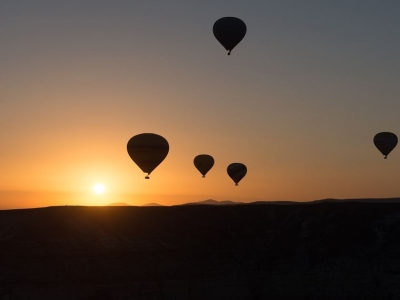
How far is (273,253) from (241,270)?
4809mm

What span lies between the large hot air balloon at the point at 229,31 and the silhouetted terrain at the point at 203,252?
17.9 metres

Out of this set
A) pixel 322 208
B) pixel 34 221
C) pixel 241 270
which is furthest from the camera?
pixel 322 208

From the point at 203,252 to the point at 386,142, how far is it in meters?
27.1

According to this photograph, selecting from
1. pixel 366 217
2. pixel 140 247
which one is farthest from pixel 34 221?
pixel 366 217

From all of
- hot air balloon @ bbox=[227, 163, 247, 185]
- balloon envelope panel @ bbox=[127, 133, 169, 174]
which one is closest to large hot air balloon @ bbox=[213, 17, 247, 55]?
balloon envelope panel @ bbox=[127, 133, 169, 174]

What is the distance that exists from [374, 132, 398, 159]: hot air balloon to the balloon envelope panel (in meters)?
26.3

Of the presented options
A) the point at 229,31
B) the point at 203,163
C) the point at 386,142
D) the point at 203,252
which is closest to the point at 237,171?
the point at 203,163

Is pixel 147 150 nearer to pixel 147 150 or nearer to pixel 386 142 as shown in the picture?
pixel 147 150

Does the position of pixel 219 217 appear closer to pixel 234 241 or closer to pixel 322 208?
pixel 234 241

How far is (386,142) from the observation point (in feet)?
308

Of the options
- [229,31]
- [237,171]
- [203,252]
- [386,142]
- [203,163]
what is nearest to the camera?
[203,252]

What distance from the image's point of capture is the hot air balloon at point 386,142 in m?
93.9

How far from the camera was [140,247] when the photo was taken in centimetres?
7762

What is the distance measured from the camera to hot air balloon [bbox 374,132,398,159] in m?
93.9
